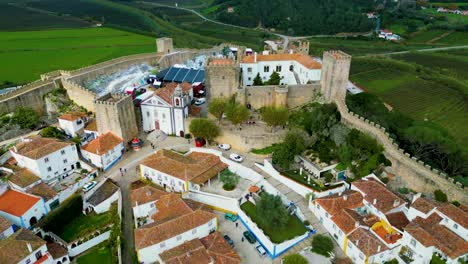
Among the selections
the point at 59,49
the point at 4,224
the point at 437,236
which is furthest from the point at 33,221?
the point at 59,49

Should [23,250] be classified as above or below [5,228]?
below

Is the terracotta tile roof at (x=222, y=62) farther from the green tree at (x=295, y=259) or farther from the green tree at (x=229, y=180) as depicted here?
the green tree at (x=295, y=259)

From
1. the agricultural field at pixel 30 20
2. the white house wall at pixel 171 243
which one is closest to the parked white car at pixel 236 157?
the white house wall at pixel 171 243

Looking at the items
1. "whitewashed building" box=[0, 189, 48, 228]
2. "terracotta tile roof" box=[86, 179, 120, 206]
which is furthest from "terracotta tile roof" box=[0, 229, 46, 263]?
"terracotta tile roof" box=[86, 179, 120, 206]

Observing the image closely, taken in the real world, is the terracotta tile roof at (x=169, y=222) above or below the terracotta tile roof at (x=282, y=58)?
below


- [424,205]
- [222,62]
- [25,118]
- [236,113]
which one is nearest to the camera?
[424,205]

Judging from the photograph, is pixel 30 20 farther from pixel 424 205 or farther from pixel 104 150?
pixel 424 205

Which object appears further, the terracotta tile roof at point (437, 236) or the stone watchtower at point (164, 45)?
the stone watchtower at point (164, 45)
